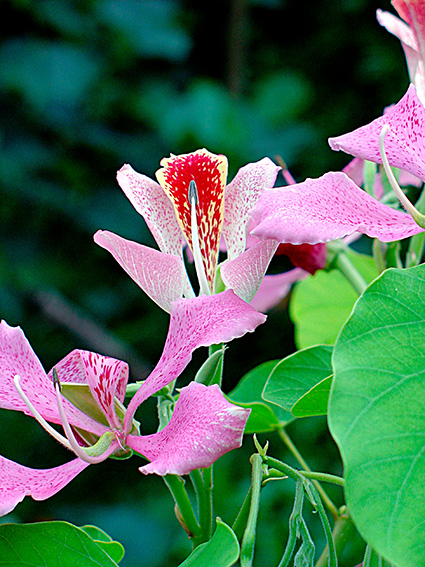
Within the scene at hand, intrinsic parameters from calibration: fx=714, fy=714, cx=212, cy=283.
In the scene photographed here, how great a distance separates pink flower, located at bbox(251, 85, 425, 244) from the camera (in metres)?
0.45

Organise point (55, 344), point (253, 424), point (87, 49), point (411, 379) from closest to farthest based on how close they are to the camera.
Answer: point (411, 379) < point (253, 424) < point (87, 49) < point (55, 344)

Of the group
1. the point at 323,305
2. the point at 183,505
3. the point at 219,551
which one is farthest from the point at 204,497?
the point at 323,305

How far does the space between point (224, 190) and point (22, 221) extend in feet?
5.16

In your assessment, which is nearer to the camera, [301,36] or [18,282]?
[18,282]

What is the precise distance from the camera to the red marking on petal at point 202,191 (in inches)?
22.5

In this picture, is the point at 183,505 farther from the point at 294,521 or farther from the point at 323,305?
the point at 323,305

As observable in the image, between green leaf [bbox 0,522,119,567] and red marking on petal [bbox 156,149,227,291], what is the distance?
0.22m

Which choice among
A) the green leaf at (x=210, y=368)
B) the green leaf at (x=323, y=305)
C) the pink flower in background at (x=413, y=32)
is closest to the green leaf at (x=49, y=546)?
the green leaf at (x=210, y=368)

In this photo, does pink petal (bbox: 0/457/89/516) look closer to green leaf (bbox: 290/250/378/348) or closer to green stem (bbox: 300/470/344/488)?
green stem (bbox: 300/470/344/488)

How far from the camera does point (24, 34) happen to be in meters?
1.96

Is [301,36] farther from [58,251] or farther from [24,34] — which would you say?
[58,251]

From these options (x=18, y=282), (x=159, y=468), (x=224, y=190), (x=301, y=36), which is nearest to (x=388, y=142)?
(x=224, y=190)

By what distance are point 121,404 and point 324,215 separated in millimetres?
203

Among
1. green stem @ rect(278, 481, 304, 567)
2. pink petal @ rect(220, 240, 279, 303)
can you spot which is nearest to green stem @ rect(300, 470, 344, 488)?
green stem @ rect(278, 481, 304, 567)
